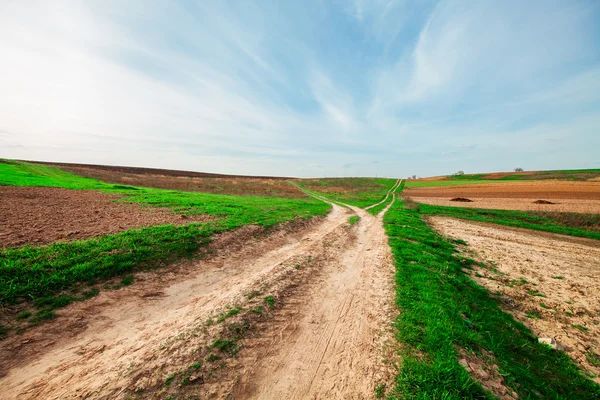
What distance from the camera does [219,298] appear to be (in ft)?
21.4

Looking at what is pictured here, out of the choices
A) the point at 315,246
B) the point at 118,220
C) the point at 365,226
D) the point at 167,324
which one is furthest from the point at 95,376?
the point at 365,226

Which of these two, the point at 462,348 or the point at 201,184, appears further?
the point at 201,184

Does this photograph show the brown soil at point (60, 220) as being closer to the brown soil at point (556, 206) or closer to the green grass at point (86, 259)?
the green grass at point (86, 259)

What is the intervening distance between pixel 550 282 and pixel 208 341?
14.2m

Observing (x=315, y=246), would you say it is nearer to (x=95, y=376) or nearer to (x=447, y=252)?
(x=447, y=252)

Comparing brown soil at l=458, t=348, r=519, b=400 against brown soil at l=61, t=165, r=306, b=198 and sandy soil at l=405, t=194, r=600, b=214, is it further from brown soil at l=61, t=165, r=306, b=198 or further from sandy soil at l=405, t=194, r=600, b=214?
brown soil at l=61, t=165, r=306, b=198

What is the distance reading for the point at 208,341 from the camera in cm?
468

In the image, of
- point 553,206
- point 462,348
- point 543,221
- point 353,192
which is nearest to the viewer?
point 462,348

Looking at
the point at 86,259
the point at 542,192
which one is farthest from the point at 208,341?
the point at 542,192

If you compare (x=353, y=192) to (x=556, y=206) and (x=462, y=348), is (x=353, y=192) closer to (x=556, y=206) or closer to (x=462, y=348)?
(x=556, y=206)

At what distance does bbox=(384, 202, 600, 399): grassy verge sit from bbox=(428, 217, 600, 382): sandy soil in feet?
2.67

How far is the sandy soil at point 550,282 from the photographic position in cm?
647

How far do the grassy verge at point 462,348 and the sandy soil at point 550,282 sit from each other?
2.67 feet

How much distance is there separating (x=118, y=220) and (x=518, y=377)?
17528mm
